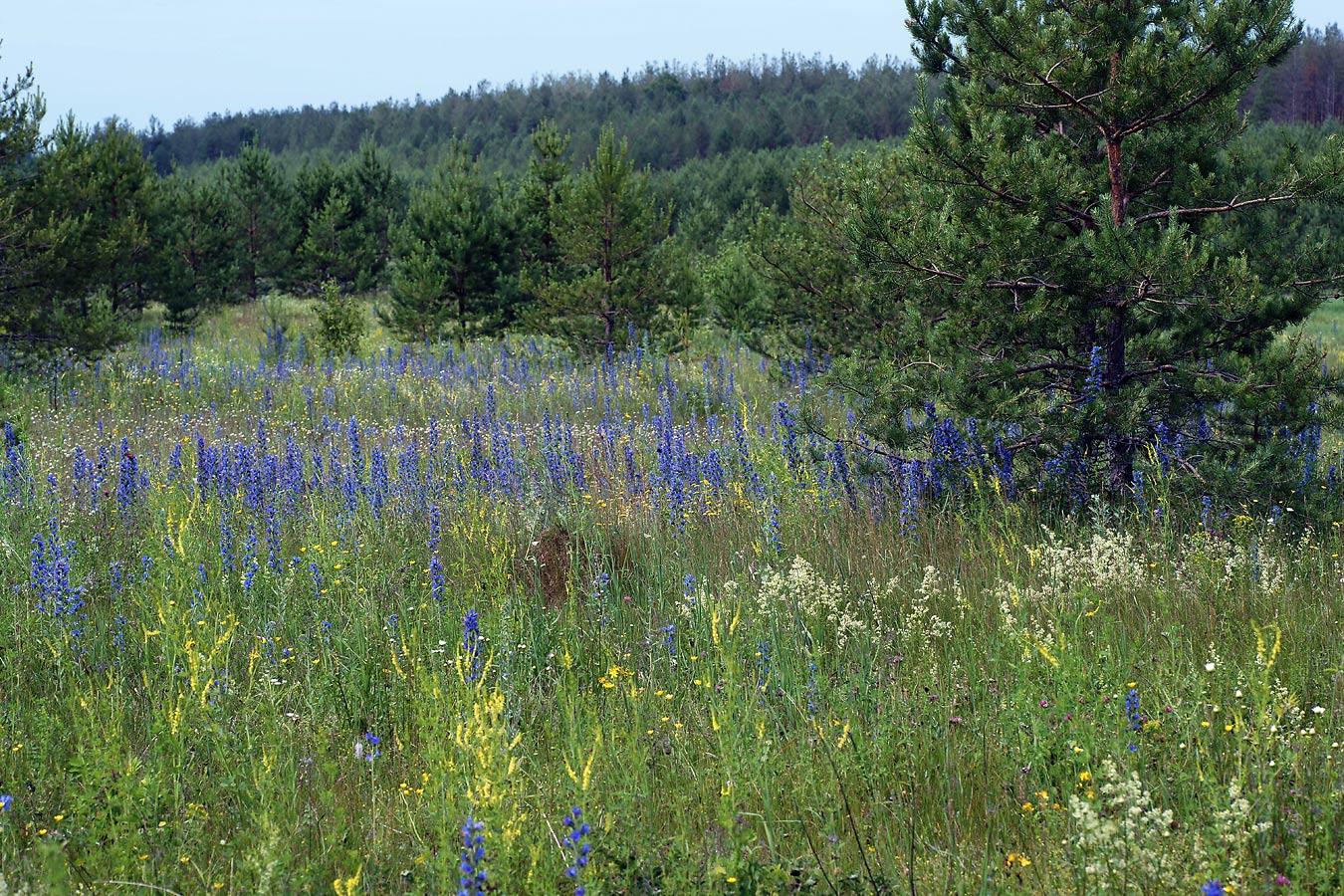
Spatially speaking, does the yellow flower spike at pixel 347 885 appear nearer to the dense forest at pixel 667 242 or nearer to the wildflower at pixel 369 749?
the wildflower at pixel 369 749

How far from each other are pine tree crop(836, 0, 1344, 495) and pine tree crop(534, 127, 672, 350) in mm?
11191

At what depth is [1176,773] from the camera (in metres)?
2.91

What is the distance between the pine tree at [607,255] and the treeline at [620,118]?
179 feet

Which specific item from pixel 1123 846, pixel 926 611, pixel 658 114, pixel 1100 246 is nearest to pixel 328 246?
pixel 1100 246

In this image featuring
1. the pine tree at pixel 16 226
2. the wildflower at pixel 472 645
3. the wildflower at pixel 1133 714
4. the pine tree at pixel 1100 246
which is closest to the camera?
the wildflower at pixel 1133 714

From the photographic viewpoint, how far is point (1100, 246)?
17.7 feet

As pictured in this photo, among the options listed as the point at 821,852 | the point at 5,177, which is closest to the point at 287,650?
the point at 821,852

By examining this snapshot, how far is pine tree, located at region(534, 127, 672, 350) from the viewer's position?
55.8ft

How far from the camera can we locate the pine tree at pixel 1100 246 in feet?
17.7

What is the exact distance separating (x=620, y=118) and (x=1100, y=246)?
4152 inches

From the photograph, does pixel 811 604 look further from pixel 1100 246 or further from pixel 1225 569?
pixel 1100 246

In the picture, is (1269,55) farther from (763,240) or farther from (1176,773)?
(763,240)

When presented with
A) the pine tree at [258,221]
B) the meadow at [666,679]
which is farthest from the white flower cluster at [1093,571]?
the pine tree at [258,221]

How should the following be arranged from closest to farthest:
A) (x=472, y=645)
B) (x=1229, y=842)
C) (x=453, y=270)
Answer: (x=1229, y=842), (x=472, y=645), (x=453, y=270)
